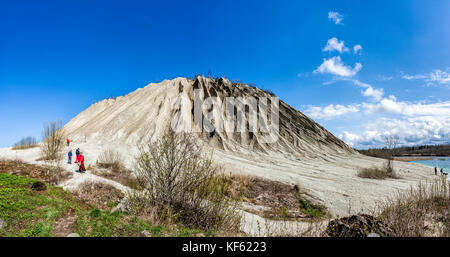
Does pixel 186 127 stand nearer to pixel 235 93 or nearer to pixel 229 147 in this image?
pixel 229 147

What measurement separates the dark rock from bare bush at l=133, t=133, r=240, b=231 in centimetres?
239

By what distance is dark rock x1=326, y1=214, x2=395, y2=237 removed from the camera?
4.40 meters

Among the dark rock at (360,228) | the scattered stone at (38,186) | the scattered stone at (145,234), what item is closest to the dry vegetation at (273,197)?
the dark rock at (360,228)

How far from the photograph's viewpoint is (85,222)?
493cm

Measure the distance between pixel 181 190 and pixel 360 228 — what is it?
4344mm

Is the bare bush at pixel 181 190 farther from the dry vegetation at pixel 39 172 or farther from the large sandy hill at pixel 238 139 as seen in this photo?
the large sandy hill at pixel 238 139

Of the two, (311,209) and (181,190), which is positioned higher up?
(181,190)

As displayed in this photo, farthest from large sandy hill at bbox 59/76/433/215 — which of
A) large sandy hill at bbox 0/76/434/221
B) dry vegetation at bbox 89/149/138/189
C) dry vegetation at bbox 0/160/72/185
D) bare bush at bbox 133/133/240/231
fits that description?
bare bush at bbox 133/133/240/231

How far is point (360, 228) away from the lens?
4457mm

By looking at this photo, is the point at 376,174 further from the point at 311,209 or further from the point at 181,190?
the point at 181,190

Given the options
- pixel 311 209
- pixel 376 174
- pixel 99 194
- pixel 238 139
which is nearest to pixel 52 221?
pixel 99 194

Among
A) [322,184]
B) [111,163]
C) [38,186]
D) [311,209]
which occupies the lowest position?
[311,209]
